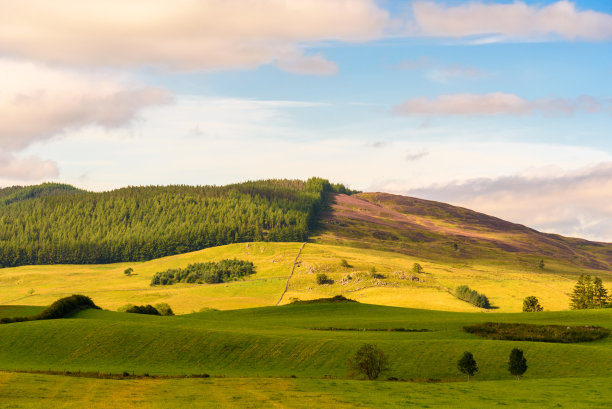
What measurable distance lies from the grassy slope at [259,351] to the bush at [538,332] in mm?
2267

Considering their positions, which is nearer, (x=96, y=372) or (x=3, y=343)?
(x=96, y=372)

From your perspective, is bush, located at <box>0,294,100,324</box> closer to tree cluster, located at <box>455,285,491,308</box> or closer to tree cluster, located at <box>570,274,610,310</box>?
tree cluster, located at <box>455,285,491,308</box>

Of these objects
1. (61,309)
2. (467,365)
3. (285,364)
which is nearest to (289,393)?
(285,364)

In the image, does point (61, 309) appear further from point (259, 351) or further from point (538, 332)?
point (538, 332)

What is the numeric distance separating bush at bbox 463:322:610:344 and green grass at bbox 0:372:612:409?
25905 millimetres

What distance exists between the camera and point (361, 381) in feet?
191

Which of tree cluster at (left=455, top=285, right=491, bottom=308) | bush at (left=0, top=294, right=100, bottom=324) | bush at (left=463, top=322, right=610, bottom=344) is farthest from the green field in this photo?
tree cluster at (left=455, top=285, right=491, bottom=308)

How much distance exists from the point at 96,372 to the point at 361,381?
1129 inches

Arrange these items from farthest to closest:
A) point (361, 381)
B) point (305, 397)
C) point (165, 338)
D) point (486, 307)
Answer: point (486, 307), point (165, 338), point (361, 381), point (305, 397)

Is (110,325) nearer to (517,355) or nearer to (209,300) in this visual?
(517,355)

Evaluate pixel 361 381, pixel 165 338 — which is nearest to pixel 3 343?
pixel 165 338

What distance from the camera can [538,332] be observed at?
3425 inches

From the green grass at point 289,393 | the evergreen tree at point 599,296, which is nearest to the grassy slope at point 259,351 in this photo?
the green grass at point 289,393

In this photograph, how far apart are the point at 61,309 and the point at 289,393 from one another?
234 ft
